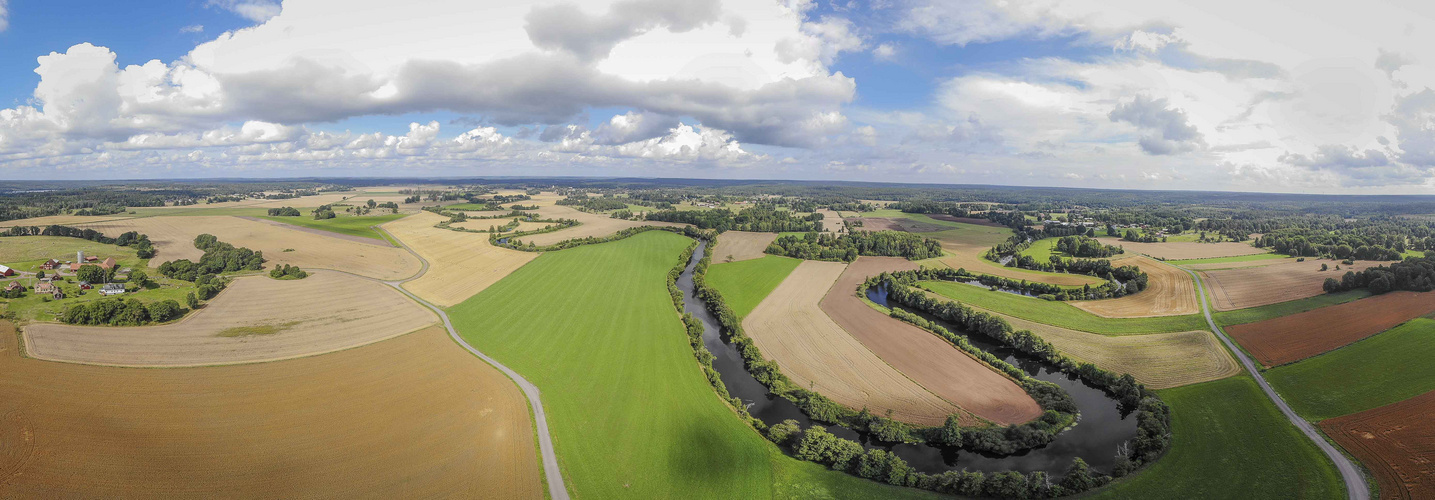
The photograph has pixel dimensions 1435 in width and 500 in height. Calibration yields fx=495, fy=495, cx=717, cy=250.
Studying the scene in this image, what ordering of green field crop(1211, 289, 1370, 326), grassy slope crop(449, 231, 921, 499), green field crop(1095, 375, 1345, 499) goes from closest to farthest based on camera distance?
1. green field crop(1095, 375, 1345, 499)
2. grassy slope crop(449, 231, 921, 499)
3. green field crop(1211, 289, 1370, 326)

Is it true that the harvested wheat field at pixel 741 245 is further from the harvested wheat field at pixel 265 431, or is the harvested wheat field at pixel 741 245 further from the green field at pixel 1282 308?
the green field at pixel 1282 308

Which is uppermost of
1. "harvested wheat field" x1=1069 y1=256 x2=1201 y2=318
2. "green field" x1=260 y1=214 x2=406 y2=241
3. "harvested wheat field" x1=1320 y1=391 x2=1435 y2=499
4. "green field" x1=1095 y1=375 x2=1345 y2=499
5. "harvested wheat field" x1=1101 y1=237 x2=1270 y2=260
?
"green field" x1=260 y1=214 x2=406 y2=241

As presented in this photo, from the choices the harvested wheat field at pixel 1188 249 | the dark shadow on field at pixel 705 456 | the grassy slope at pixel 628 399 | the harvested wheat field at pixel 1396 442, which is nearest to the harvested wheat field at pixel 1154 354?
the harvested wheat field at pixel 1396 442

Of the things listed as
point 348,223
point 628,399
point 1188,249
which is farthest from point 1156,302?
point 348,223

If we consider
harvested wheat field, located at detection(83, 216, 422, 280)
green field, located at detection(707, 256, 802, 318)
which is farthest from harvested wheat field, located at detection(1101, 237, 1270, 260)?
harvested wheat field, located at detection(83, 216, 422, 280)

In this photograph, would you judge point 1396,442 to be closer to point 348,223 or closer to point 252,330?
point 252,330

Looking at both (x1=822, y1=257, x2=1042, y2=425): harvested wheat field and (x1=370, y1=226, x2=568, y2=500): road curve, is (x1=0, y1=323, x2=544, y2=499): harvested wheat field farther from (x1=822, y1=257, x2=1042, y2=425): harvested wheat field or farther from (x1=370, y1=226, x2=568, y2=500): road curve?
(x1=822, y1=257, x2=1042, y2=425): harvested wheat field
